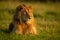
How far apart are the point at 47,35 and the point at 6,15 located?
244 inches

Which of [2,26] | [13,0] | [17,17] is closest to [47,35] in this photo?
[17,17]

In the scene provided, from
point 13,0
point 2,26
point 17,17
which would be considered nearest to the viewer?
point 17,17

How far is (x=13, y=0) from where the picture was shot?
1053 inches

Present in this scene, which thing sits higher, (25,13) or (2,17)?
(25,13)

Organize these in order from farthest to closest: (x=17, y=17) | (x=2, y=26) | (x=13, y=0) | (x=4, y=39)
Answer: (x=13, y=0), (x=2, y=26), (x=17, y=17), (x=4, y=39)

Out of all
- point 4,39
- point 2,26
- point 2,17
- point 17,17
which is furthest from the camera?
point 2,17

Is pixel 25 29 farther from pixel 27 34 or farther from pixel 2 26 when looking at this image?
pixel 2 26

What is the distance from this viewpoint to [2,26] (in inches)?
509

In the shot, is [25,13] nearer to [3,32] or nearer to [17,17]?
[17,17]

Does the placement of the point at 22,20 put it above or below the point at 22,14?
below

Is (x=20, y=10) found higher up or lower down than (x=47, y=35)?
higher up

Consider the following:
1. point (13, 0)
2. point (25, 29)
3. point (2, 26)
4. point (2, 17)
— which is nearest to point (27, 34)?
point (25, 29)

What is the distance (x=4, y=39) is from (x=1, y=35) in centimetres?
60

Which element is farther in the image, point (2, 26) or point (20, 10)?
point (2, 26)
